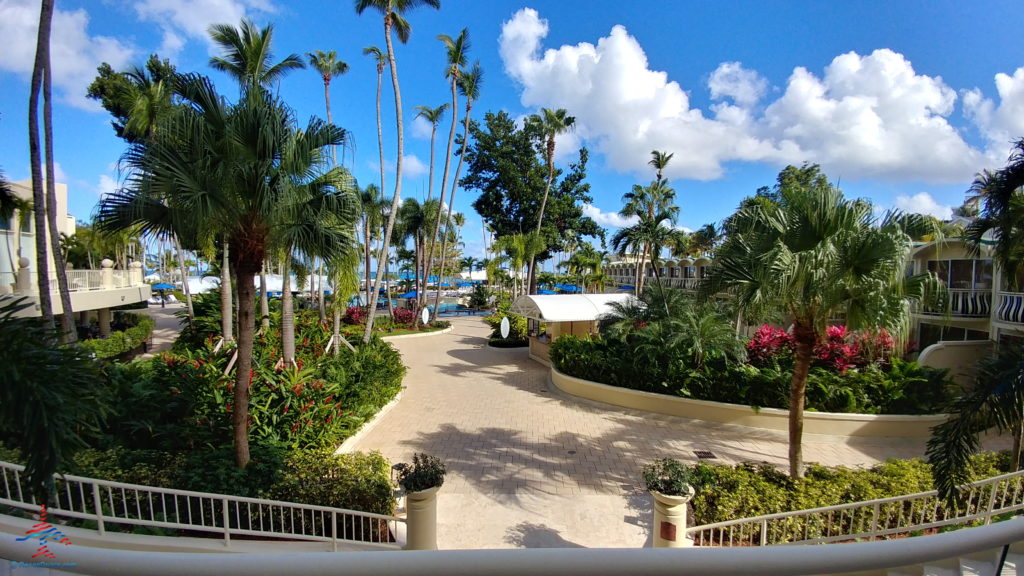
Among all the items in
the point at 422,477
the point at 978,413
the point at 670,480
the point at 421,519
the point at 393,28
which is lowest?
the point at 421,519

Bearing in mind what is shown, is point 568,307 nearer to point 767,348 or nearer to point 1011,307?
point 767,348

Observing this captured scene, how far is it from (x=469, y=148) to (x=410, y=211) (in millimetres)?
8562

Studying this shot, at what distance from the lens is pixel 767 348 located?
38.6 feet

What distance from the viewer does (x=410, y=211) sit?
1115 inches

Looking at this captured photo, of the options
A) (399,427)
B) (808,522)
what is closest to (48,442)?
(808,522)

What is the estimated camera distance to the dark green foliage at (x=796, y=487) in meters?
5.89

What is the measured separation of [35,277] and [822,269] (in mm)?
20849

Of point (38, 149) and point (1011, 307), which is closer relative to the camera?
point (38, 149)

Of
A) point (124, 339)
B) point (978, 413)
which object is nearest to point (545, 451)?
point (978, 413)

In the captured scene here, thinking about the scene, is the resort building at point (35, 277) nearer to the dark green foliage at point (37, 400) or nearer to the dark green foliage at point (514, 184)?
the dark green foliage at point (37, 400)

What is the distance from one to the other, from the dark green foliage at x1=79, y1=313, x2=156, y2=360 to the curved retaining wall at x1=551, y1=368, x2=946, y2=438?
1667 centimetres

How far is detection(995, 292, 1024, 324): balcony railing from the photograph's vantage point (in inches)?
420

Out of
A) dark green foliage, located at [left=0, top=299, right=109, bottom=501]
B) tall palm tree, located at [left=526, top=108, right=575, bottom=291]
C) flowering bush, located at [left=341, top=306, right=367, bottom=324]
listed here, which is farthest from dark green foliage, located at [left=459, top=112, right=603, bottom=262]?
dark green foliage, located at [left=0, top=299, right=109, bottom=501]

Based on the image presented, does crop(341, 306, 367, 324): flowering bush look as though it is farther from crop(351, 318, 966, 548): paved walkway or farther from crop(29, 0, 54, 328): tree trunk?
crop(29, 0, 54, 328): tree trunk
